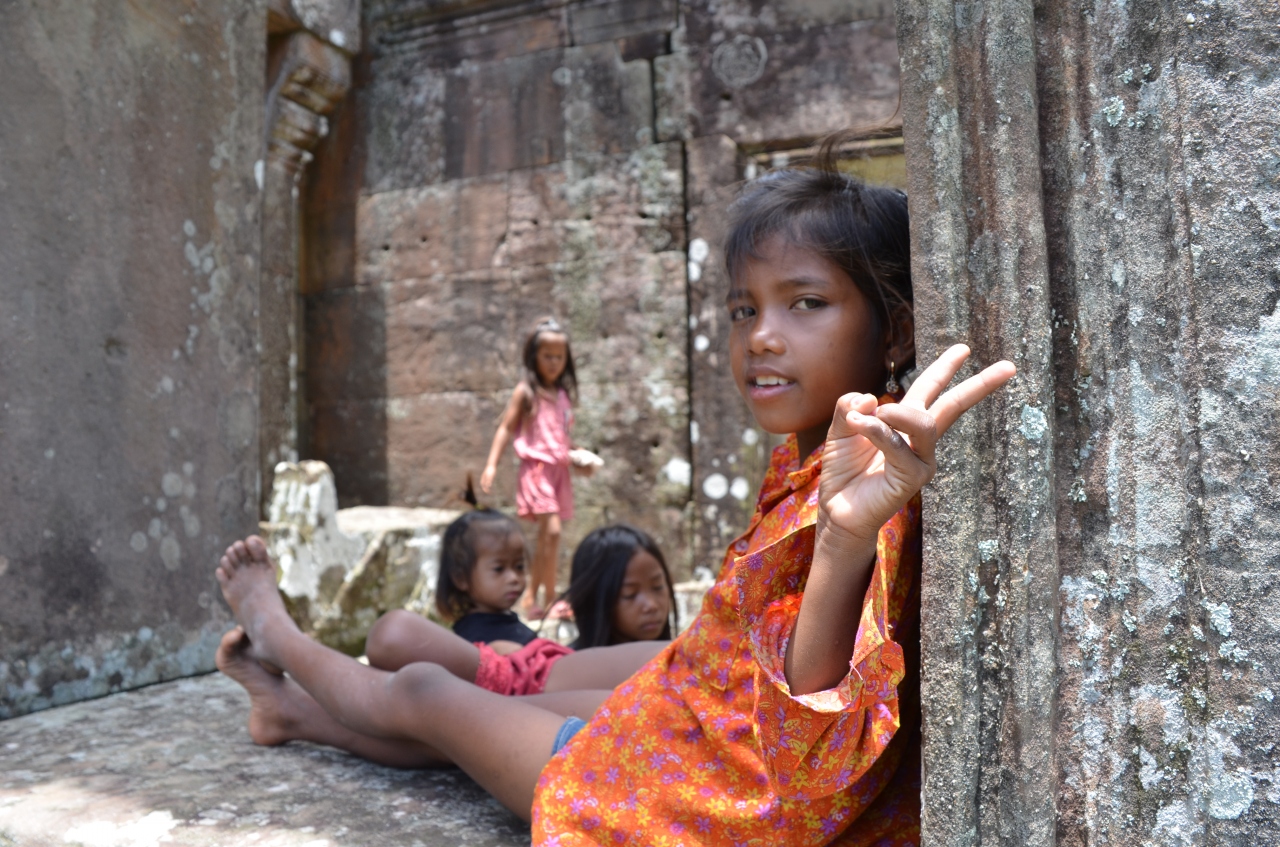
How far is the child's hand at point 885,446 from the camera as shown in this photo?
2.95 ft

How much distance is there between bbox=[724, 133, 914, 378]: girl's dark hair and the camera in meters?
1.29

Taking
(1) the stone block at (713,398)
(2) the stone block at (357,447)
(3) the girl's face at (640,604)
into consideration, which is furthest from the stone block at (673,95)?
(3) the girl's face at (640,604)

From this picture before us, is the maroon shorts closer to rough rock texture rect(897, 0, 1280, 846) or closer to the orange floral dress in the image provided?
the orange floral dress

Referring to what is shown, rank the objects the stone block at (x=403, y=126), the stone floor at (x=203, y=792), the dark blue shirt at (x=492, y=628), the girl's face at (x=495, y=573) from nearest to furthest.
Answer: the stone floor at (x=203, y=792)
the dark blue shirt at (x=492, y=628)
the girl's face at (x=495, y=573)
the stone block at (x=403, y=126)

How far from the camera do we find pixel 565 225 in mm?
5742

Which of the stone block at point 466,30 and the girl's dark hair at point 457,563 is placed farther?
the stone block at point 466,30

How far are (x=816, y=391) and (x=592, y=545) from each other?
167cm

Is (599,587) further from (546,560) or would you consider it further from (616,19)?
(616,19)

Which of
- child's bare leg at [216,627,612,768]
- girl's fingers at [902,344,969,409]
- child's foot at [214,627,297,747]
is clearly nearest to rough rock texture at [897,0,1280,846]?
girl's fingers at [902,344,969,409]

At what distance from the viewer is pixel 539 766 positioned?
1501mm

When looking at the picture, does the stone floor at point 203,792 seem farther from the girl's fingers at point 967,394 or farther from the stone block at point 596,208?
the stone block at point 596,208

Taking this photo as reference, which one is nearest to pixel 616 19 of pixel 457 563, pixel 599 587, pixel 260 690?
pixel 457 563

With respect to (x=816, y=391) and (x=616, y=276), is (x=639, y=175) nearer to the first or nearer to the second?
(x=616, y=276)

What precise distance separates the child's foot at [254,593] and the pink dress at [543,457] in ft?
9.28
